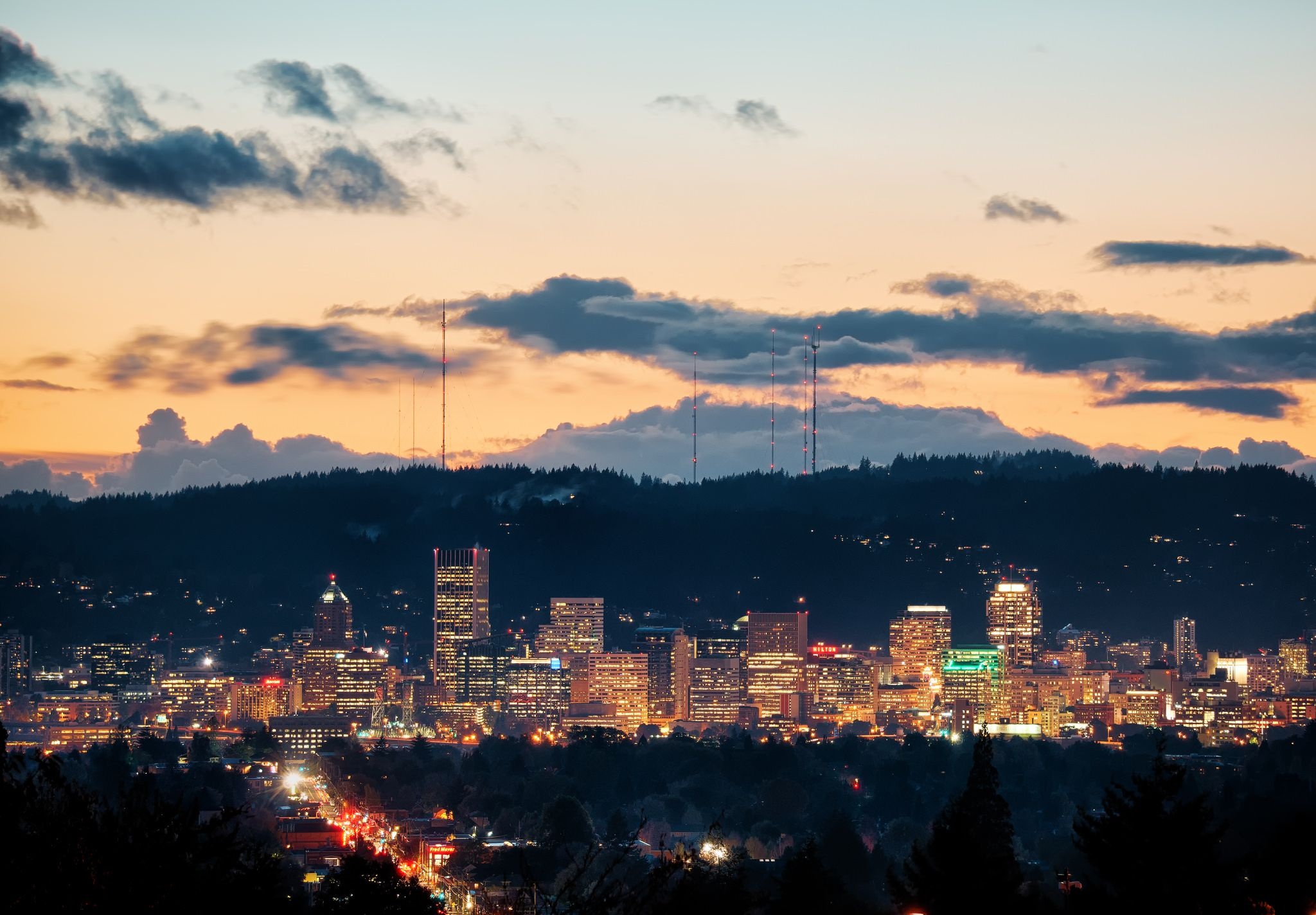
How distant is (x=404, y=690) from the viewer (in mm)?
196250

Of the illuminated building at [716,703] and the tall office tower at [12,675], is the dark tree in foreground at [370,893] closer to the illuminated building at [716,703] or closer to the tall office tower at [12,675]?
the illuminated building at [716,703]

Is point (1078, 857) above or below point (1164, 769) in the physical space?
below

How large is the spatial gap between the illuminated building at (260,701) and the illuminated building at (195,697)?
2.71 feet

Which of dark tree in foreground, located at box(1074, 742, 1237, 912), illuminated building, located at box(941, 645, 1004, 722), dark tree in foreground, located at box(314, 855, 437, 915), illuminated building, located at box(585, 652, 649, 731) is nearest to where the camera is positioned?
dark tree in foreground, located at box(1074, 742, 1237, 912)

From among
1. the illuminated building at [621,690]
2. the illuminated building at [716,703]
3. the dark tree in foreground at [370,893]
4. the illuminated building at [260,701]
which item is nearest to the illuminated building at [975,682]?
the illuminated building at [716,703]

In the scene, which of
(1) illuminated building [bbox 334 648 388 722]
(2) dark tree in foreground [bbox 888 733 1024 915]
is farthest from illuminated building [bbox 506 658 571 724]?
(2) dark tree in foreground [bbox 888 733 1024 915]

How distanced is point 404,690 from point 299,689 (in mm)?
9714

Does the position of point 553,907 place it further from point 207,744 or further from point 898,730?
point 898,730

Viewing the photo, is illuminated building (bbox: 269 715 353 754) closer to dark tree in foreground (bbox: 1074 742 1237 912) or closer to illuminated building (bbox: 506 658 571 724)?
illuminated building (bbox: 506 658 571 724)

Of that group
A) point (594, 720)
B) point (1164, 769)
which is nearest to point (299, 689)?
point (594, 720)

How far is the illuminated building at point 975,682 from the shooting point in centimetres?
18462

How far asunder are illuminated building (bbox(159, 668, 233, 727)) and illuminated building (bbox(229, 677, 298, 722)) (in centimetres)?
83

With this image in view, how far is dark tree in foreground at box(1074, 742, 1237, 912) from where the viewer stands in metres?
28.2

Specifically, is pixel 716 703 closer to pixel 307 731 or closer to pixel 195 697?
pixel 307 731
